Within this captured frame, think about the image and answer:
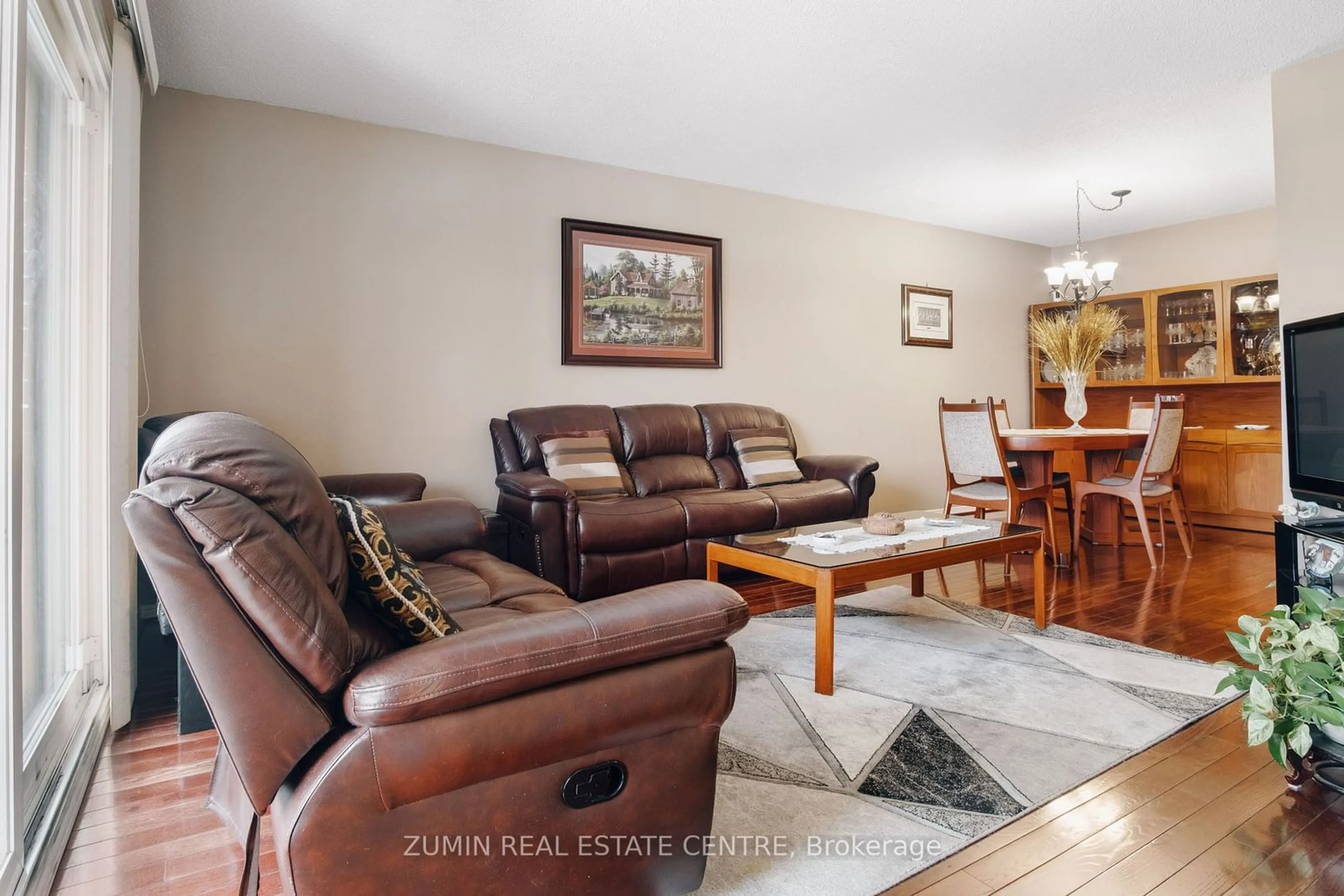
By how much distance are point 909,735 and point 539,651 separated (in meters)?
1.40

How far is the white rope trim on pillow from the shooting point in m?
1.32

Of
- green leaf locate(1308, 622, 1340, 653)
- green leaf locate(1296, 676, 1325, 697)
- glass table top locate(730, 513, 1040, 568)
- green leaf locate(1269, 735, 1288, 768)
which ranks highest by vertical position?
glass table top locate(730, 513, 1040, 568)

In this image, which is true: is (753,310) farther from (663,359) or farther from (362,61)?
(362,61)

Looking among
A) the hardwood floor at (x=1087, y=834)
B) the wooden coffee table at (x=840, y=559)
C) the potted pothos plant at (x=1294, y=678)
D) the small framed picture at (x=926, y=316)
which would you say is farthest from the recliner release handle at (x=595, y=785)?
the small framed picture at (x=926, y=316)

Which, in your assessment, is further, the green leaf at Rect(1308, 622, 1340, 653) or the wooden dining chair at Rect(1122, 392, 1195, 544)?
the wooden dining chair at Rect(1122, 392, 1195, 544)

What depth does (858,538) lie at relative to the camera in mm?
2934

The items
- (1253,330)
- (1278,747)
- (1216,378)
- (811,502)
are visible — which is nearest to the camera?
(1278,747)

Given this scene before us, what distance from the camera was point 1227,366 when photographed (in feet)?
18.5

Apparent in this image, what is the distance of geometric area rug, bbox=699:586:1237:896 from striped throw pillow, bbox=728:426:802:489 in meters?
1.38

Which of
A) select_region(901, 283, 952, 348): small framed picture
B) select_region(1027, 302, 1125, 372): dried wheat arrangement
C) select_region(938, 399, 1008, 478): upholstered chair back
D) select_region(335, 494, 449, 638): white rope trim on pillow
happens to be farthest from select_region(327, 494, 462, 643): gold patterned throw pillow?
select_region(901, 283, 952, 348): small framed picture

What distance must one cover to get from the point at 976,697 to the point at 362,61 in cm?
348

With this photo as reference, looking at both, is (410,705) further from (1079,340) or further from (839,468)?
(1079,340)

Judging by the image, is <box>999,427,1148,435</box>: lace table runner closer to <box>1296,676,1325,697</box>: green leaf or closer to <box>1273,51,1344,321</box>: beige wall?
<box>1273,51,1344,321</box>: beige wall

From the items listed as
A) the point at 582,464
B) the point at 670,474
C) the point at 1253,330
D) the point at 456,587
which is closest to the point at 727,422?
the point at 670,474
